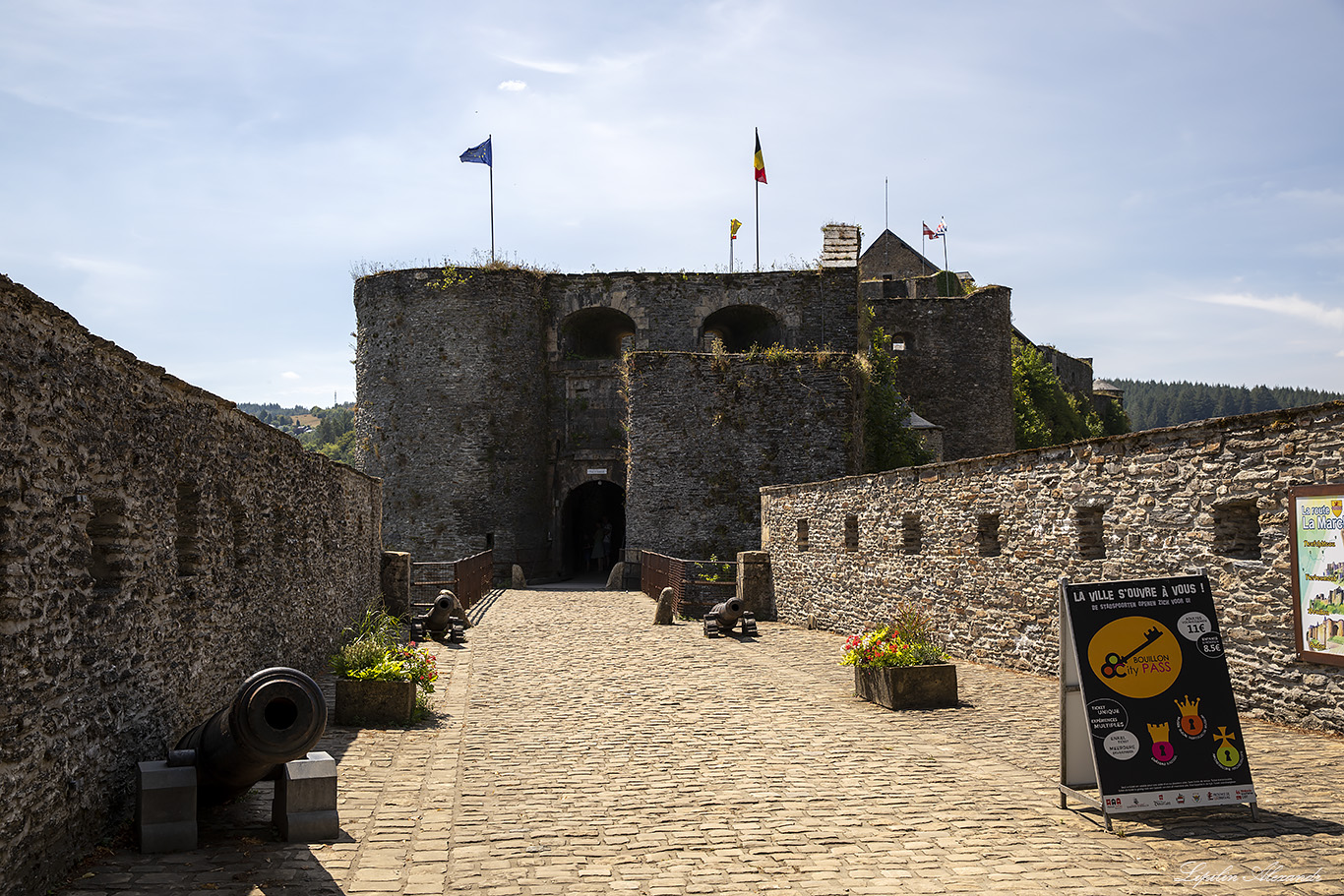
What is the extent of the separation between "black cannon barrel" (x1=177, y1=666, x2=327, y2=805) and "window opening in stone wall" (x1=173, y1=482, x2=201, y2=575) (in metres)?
1.65

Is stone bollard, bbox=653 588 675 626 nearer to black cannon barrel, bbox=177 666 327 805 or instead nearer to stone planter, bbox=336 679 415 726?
stone planter, bbox=336 679 415 726

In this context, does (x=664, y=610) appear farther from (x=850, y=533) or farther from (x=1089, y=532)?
(x=1089, y=532)

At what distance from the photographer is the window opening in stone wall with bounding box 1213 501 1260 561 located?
28.1ft

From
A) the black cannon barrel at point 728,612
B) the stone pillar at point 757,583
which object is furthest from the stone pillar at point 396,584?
the stone pillar at point 757,583

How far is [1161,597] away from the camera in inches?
248

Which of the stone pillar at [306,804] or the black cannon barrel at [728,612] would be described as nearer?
the stone pillar at [306,804]

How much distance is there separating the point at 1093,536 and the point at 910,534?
3.84 metres

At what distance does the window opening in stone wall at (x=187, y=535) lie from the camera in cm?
739

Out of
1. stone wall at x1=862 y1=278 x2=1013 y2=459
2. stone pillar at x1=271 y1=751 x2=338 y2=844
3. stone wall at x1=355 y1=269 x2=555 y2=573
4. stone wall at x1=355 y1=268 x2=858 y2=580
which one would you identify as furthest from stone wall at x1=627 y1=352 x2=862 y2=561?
stone pillar at x1=271 y1=751 x2=338 y2=844

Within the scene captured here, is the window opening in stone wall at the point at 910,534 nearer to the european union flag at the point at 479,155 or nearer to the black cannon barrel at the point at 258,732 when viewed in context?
the black cannon barrel at the point at 258,732

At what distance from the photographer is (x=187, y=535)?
7.39 metres

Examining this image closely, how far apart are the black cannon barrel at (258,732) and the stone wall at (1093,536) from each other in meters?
7.08

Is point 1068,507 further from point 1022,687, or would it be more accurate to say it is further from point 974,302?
point 974,302

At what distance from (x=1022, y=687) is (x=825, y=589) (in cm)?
639
